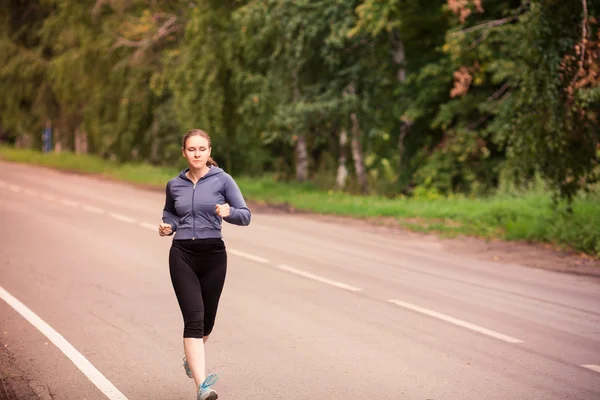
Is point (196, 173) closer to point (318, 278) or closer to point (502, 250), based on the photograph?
point (318, 278)

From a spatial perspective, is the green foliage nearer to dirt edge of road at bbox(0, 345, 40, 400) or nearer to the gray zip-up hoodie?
the gray zip-up hoodie

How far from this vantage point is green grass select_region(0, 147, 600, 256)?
14.9 m

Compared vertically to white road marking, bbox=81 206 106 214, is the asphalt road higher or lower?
higher

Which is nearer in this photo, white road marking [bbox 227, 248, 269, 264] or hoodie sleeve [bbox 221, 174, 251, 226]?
hoodie sleeve [bbox 221, 174, 251, 226]

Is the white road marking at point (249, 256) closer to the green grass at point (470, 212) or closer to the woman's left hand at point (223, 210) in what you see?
the green grass at point (470, 212)

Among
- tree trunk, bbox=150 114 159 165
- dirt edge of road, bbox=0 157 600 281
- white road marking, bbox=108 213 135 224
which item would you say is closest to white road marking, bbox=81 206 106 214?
white road marking, bbox=108 213 135 224

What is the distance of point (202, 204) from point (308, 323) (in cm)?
298

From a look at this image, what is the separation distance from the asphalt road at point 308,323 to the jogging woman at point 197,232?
0.68 meters

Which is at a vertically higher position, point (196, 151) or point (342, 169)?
point (196, 151)

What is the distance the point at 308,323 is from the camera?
8492mm

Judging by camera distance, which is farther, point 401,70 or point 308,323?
point 401,70

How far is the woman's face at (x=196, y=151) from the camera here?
19.1 ft

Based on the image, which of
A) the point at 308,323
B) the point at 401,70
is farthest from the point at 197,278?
the point at 401,70

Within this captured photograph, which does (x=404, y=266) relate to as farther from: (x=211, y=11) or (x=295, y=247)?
(x=211, y=11)
